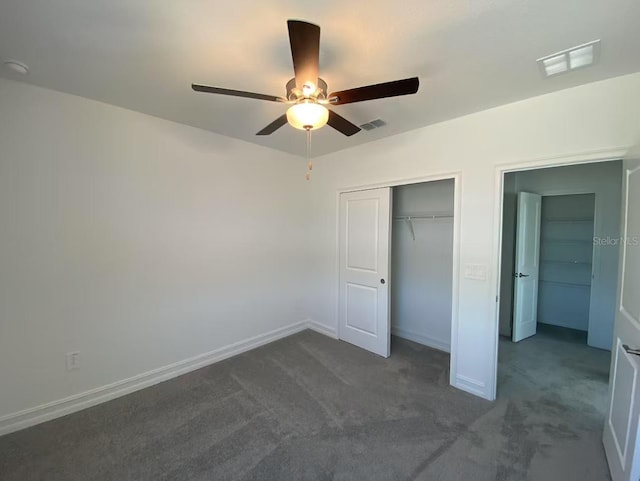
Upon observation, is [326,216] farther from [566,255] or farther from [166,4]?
[566,255]

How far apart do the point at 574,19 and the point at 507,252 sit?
11.0ft

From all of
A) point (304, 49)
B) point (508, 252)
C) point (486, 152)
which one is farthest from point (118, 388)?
point (508, 252)

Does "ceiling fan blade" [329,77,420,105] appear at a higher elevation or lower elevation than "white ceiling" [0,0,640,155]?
lower

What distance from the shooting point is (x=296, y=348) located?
3.56 m

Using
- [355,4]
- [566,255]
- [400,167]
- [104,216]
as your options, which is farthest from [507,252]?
[104,216]

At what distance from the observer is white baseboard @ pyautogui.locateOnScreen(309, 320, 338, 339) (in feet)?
12.9

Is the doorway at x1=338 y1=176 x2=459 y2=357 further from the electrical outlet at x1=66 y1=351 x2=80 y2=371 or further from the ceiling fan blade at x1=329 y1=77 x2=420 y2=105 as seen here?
the electrical outlet at x1=66 y1=351 x2=80 y2=371

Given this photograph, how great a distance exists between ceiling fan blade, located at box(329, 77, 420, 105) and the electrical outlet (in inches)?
113

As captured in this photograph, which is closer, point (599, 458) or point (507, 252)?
point (599, 458)

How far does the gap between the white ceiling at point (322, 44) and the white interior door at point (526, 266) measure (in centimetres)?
221

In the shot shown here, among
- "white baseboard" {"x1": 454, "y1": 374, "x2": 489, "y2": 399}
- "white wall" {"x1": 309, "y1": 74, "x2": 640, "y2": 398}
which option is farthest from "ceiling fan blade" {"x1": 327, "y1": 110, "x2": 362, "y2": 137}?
"white baseboard" {"x1": 454, "y1": 374, "x2": 489, "y2": 399}

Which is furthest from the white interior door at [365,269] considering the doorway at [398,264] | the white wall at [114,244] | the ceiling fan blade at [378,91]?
the ceiling fan blade at [378,91]

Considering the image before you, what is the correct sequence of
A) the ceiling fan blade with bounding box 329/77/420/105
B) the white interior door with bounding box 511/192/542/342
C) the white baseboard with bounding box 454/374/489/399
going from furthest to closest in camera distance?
the white interior door with bounding box 511/192/542/342, the white baseboard with bounding box 454/374/489/399, the ceiling fan blade with bounding box 329/77/420/105

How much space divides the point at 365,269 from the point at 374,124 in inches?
67.8
